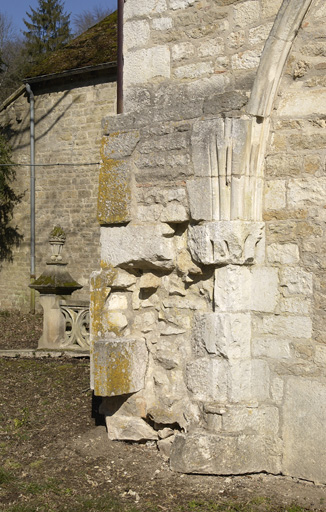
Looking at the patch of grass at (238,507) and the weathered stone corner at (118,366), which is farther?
the weathered stone corner at (118,366)

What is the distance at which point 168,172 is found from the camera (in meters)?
4.59

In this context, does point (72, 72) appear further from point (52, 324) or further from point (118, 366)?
point (118, 366)

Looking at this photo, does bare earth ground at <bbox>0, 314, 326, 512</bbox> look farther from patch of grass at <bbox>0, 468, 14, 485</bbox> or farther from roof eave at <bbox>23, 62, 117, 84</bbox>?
roof eave at <bbox>23, 62, 117, 84</bbox>

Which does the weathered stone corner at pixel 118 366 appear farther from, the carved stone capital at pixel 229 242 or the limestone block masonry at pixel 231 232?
the carved stone capital at pixel 229 242

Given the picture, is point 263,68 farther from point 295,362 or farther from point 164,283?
point 295,362

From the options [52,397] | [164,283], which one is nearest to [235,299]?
[164,283]

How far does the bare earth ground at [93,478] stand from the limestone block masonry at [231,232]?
0.52 feet

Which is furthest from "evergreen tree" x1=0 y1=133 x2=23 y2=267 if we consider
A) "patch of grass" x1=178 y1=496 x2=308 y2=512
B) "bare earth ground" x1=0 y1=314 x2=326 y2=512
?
"patch of grass" x1=178 y1=496 x2=308 y2=512

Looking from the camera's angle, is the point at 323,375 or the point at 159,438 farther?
the point at 159,438

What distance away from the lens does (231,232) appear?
4.24 metres

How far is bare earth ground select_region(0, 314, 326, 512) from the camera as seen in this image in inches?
153

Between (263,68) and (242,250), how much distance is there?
4.09 ft

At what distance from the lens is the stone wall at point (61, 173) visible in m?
15.5

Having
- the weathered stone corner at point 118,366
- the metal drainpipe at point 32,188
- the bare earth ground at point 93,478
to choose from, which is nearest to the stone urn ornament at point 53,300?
the bare earth ground at point 93,478
